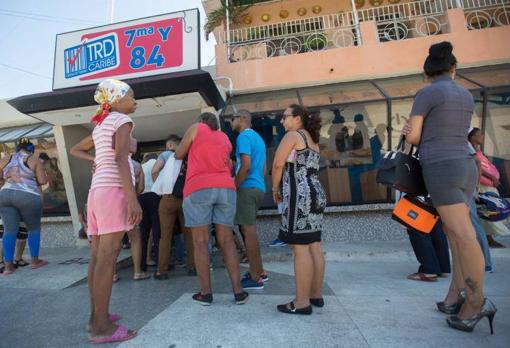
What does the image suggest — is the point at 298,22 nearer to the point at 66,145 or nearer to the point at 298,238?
the point at 66,145

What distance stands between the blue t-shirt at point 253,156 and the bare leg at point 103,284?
1.50 meters

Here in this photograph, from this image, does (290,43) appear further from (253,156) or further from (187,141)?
(187,141)

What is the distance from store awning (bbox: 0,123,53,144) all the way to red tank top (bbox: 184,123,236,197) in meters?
5.44

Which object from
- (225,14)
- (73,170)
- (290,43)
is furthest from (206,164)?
(225,14)

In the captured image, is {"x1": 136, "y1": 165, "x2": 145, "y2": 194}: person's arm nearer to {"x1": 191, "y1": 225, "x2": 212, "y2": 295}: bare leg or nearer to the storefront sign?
{"x1": 191, "y1": 225, "x2": 212, "y2": 295}: bare leg

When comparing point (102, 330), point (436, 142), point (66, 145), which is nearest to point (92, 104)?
point (66, 145)

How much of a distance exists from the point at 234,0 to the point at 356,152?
6078 mm

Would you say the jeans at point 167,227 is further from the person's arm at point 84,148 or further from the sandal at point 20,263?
the sandal at point 20,263

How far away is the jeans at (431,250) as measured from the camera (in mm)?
3379

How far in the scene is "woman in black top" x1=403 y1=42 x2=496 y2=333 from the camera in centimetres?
197

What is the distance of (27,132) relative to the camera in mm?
7055

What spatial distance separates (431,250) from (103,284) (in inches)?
128

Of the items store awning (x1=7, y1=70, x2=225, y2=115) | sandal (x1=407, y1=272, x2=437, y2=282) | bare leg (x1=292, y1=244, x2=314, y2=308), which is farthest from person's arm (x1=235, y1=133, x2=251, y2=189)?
sandal (x1=407, y1=272, x2=437, y2=282)

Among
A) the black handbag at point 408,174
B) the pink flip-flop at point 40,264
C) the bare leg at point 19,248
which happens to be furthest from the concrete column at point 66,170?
the black handbag at point 408,174
